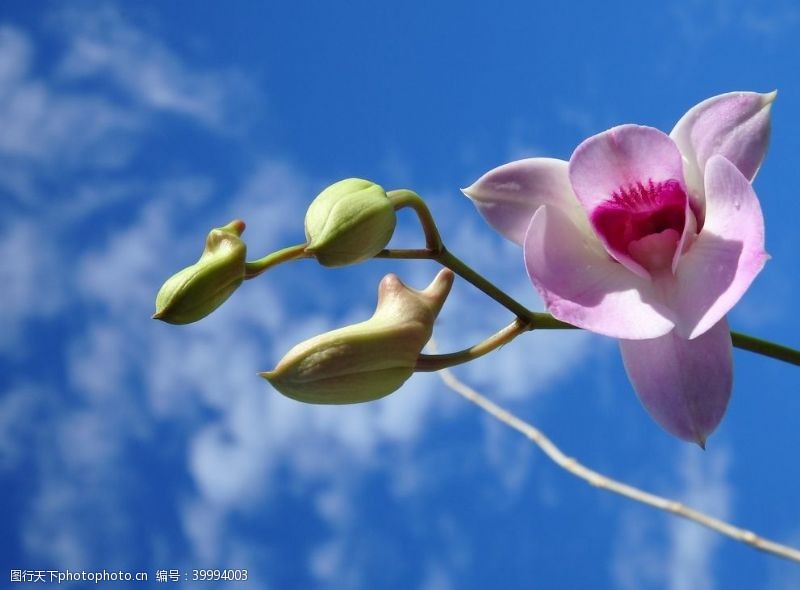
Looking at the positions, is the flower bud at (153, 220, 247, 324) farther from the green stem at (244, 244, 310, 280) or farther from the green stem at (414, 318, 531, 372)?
the green stem at (414, 318, 531, 372)

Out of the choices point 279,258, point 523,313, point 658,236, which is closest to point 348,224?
point 279,258

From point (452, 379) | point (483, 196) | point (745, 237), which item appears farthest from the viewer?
point (452, 379)

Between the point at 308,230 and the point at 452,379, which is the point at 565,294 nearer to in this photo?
the point at 308,230

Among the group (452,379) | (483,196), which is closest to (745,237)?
(483,196)

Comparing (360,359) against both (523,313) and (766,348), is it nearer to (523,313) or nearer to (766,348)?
(523,313)

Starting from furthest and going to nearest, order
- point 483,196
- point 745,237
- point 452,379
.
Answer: point 452,379 → point 483,196 → point 745,237
